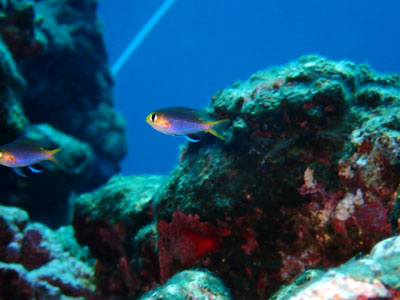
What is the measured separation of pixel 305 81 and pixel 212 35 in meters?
107

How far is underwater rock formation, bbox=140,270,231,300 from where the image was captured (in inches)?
81.8

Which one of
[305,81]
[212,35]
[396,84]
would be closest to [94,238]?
[305,81]

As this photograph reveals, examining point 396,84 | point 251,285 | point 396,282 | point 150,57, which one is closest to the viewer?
point 396,282

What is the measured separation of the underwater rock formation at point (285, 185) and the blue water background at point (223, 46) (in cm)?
7346

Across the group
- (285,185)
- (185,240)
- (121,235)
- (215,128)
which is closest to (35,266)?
(121,235)

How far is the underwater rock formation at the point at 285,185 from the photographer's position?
7.41 ft

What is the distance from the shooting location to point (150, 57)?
95188 millimetres

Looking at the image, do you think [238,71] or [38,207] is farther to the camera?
[238,71]

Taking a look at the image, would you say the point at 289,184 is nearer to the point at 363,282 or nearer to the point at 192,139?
the point at 192,139

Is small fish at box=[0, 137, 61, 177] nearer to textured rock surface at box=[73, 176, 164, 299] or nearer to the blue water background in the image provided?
textured rock surface at box=[73, 176, 164, 299]

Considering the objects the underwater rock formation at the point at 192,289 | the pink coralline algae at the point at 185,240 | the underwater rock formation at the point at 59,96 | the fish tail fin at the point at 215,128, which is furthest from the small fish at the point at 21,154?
the underwater rock formation at the point at 59,96

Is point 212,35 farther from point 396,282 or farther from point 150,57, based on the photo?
point 396,282

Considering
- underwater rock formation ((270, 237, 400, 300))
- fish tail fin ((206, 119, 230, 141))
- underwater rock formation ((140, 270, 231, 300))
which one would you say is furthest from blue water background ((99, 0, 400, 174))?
underwater rock formation ((270, 237, 400, 300))

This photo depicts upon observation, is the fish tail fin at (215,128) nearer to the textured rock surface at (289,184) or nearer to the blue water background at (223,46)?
the textured rock surface at (289,184)
